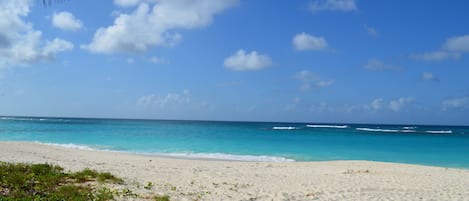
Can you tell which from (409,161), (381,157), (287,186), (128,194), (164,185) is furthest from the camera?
(381,157)

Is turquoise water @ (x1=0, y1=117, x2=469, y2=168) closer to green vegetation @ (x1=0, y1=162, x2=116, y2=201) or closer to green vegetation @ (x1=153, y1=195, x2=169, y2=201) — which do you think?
green vegetation @ (x1=0, y1=162, x2=116, y2=201)

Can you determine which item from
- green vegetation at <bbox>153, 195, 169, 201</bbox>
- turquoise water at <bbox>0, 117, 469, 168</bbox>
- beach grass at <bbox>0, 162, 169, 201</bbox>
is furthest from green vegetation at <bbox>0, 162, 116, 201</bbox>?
turquoise water at <bbox>0, 117, 469, 168</bbox>

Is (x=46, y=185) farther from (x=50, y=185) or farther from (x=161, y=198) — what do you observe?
(x=161, y=198)

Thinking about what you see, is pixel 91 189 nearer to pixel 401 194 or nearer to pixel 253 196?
pixel 253 196

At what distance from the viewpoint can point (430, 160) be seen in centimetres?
2527

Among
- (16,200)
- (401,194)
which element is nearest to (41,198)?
(16,200)

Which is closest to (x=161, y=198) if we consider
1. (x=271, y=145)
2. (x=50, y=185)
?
(x=50, y=185)

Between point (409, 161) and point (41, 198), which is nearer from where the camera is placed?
point (41, 198)

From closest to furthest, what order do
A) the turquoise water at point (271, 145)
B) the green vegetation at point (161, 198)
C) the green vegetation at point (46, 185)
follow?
the green vegetation at point (46, 185)
the green vegetation at point (161, 198)
the turquoise water at point (271, 145)

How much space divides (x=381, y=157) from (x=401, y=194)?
17.4m

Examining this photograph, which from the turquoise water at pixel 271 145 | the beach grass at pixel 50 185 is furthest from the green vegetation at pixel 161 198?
the turquoise water at pixel 271 145

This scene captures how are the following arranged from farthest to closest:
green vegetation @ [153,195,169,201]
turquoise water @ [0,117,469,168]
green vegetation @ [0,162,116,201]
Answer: turquoise water @ [0,117,469,168], green vegetation @ [153,195,169,201], green vegetation @ [0,162,116,201]

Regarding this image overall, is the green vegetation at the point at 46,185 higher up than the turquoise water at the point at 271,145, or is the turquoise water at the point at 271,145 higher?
the green vegetation at the point at 46,185

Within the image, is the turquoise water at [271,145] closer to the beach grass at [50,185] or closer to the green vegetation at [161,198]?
the beach grass at [50,185]
